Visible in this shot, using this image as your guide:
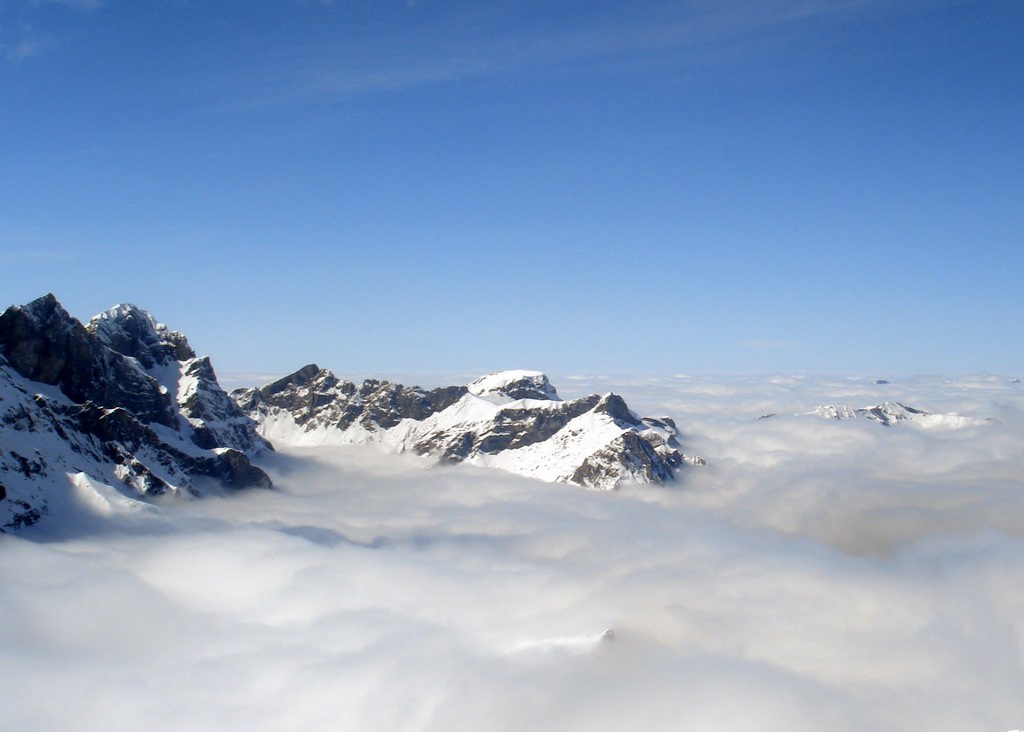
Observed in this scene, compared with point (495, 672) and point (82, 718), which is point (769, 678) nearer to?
point (495, 672)

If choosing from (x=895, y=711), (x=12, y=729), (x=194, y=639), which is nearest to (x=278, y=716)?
(x=194, y=639)

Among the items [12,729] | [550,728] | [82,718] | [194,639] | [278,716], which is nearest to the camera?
[12,729]

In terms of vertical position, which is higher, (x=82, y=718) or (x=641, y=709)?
(x=82, y=718)

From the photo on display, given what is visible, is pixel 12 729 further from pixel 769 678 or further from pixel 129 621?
pixel 769 678

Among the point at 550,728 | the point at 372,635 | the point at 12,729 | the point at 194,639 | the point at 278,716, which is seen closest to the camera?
the point at 12,729

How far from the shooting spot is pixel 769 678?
655 ft

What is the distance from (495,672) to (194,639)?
7539 cm

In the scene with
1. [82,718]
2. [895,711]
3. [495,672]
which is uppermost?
[82,718]

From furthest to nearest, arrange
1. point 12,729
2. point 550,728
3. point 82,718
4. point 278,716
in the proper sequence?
1. point 550,728
2. point 278,716
3. point 82,718
4. point 12,729

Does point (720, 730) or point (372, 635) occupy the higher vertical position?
point (372, 635)

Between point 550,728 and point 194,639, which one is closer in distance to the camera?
point 550,728

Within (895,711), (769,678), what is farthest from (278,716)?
(895,711)

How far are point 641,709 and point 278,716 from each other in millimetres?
86255

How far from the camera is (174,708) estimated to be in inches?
6033
